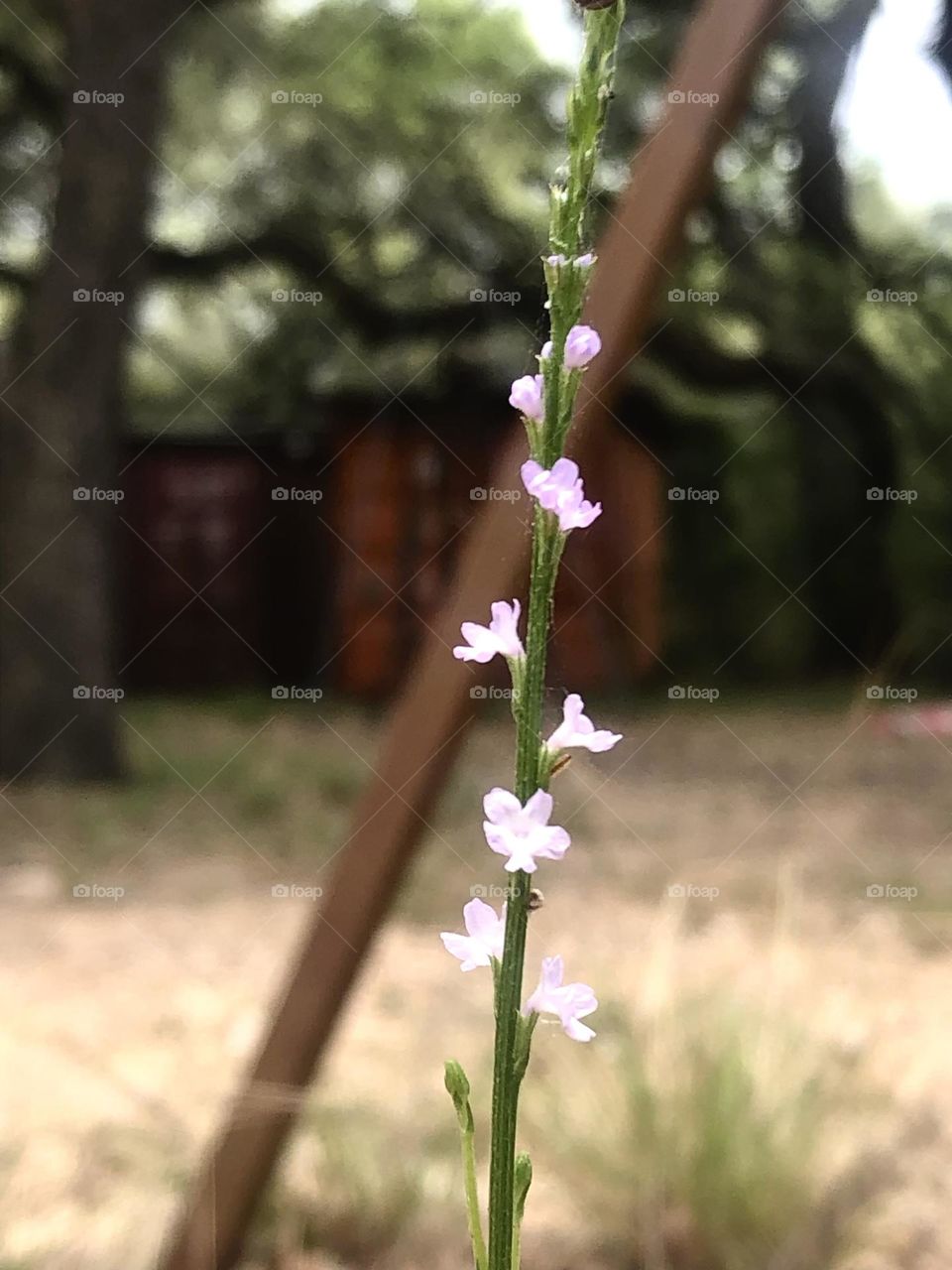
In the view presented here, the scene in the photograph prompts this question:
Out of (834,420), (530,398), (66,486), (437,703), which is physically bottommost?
(530,398)

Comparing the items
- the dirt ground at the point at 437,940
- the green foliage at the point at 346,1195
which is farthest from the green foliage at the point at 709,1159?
the green foliage at the point at 346,1195

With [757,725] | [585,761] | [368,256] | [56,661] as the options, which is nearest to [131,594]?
[56,661]

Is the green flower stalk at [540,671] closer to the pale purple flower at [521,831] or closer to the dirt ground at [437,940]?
the pale purple flower at [521,831]

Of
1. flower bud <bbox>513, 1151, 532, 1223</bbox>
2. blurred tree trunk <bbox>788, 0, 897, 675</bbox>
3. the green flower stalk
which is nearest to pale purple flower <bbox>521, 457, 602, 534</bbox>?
the green flower stalk

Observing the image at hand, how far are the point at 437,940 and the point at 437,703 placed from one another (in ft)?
2.76

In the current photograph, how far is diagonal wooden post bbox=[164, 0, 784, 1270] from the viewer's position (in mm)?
492

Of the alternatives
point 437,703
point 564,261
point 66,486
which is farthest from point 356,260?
point 564,261

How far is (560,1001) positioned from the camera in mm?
182

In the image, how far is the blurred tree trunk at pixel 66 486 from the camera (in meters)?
1.42

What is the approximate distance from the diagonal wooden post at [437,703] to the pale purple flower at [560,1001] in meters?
0.29

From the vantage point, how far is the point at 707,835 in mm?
1671

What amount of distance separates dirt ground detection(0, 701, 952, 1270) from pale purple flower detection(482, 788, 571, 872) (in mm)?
232

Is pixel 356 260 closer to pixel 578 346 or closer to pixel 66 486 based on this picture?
pixel 66 486

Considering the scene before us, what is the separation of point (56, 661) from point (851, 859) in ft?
4.21
